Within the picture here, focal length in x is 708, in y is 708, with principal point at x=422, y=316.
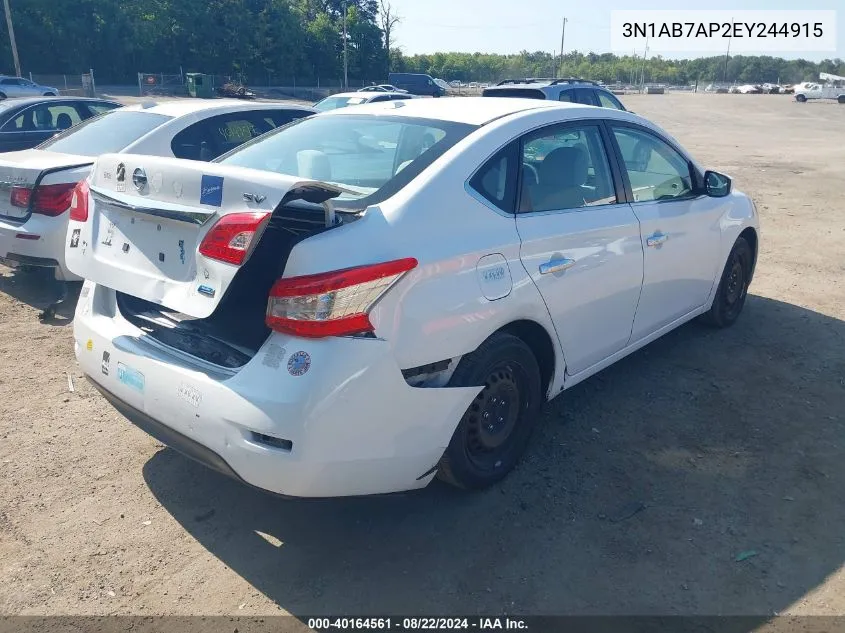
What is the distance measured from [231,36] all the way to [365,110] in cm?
6510

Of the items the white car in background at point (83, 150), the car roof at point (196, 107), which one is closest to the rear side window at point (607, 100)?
the white car in background at point (83, 150)

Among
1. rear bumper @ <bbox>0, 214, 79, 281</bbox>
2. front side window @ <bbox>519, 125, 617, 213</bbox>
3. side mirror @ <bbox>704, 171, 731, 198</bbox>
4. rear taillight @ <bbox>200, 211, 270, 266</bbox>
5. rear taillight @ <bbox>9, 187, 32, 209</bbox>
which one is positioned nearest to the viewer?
rear taillight @ <bbox>200, 211, 270, 266</bbox>

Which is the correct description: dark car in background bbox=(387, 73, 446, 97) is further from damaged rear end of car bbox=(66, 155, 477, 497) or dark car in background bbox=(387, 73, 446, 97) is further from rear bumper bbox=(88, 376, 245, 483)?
rear bumper bbox=(88, 376, 245, 483)

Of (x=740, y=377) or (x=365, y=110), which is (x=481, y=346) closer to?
(x=365, y=110)

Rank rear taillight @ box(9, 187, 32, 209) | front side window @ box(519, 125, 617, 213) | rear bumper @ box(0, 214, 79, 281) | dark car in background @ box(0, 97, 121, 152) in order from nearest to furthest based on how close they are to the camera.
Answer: front side window @ box(519, 125, 617, 213) < rear bumper @ box(0, 214, 79, 281) < rear taillight @ box(9, 187, 32, 209) < dark car in background @ box(0, 97, 121, 152)

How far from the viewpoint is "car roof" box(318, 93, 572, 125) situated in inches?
138

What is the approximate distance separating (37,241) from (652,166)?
4.74 meters

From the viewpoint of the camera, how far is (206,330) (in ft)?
9.80

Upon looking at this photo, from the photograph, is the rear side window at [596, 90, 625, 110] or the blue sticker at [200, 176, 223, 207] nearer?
the blue sticker at [200, 176, 223, 207]

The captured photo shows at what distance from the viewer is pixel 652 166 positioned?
4547mm

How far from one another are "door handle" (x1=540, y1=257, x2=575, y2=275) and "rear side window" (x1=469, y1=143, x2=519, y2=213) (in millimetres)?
317

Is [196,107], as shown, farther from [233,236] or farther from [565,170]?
[233,236]

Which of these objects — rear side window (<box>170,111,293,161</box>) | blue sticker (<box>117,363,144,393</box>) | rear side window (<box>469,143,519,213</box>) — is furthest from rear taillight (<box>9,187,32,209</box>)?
rear side window (<box>469,143,519,213</box>)

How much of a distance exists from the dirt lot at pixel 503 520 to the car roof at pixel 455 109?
1757mm
